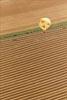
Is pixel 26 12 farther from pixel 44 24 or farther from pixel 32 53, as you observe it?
pixel 32 53

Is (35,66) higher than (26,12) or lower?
lower

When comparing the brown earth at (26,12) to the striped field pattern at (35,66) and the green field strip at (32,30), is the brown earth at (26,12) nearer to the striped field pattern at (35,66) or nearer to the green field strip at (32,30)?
the green field strip at (32,30)

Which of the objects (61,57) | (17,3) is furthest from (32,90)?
(17,3)

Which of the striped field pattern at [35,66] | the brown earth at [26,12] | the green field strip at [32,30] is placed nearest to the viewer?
the striped field pattern at [35,66]

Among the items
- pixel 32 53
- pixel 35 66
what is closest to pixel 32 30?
pixel 32 53

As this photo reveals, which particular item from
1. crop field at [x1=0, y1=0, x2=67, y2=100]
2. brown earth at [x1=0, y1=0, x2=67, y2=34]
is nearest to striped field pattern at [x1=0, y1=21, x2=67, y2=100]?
crop field at [x1=0, y1=0, x2=67, y2=100]

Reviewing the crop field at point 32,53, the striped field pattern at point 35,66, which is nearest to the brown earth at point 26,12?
the crop field at point 32,53
